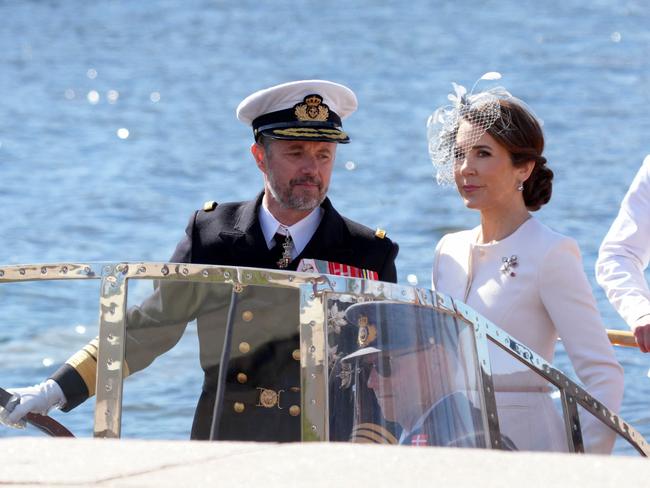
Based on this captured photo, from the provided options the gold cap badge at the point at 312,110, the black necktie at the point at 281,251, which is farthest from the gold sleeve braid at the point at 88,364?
the gold cap badge at the point at 312,110

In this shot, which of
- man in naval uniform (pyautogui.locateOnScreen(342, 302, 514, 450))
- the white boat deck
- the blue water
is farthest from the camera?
the blue water

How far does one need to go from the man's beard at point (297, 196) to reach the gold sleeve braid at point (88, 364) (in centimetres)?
92

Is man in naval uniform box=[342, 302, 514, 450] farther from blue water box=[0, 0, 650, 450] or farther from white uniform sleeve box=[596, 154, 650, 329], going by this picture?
white uniform sleeve box=[596, 154, 650, 329]

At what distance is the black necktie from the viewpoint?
3.88 meters

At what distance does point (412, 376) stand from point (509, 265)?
1.13 meters

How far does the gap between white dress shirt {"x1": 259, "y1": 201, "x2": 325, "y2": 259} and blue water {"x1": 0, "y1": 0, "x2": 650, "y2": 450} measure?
23.4 inches

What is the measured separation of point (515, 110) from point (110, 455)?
1991mm

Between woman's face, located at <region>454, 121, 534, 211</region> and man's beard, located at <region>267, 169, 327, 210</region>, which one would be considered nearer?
man's beard, located at <region>267, 169, 327, 210</region>

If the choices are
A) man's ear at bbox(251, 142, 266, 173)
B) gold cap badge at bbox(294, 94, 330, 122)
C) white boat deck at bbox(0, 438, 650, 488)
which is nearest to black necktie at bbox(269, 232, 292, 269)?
man's ear at bbox(251, 142, 266, 173)

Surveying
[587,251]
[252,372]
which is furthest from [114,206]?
[252,372]

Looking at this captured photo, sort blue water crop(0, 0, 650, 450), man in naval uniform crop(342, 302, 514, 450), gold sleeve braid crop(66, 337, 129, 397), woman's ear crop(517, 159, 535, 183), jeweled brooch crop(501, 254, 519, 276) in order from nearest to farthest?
1. man in naval uniform crop(342, 302, 514, 450)
2. gold sleeve braid crop(66, 337, 129, 397)
3. jeweled brooch crop(501, 254, 519, 276)
4. woman's ear crop(517, 159, 535, 183)
5. blue water crop(0, 0, 650, 450)

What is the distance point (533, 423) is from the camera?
3428mm

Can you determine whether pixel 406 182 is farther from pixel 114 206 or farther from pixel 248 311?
pixel 248 311

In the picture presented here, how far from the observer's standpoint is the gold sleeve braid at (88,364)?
301 centimetres
